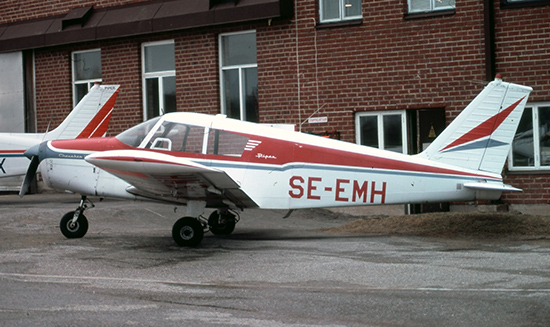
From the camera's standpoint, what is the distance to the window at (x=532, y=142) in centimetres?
1366

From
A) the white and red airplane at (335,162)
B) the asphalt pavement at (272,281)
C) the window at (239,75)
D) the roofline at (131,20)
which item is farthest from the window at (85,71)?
the white and red airplane at (335,162)

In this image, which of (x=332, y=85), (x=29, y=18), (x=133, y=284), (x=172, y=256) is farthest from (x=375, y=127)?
(x=29, y=18)

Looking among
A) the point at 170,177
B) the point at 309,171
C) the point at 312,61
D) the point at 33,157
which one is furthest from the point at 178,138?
the point at 312,61

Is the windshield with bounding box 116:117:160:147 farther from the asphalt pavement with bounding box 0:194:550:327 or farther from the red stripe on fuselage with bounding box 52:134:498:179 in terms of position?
the asphalt pavement with bounding box 0:194:550:327

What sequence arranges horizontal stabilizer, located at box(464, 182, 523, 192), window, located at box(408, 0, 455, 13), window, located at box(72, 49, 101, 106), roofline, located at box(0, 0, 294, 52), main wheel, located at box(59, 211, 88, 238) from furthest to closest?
1. window, located at box(72, 49, 101, 106)
2. roofline, located at box(0, 0, 294, 52)
3. window, located at box(408, 0, 455, 13)
4. main wheel, located at box(59, 211, 88, 238)
5. horizontal stabilizer, located at box(464, 182, 523, 192)

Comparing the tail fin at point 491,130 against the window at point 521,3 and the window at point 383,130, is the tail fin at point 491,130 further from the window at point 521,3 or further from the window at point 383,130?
the window at point 383,130

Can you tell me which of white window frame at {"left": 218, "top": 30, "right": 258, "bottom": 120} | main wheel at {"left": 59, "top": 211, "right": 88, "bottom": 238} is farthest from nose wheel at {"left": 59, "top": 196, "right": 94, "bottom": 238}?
white window frame at {"left": 218, "top": 30, "right": 258, "bottom": 120}

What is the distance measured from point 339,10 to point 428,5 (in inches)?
75.2

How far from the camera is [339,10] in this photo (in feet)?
50.1

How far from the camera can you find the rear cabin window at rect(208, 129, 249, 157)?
10117 millimetres

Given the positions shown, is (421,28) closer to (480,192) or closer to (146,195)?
(480,192)

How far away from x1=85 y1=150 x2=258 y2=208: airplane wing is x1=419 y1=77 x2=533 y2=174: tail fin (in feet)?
10.1

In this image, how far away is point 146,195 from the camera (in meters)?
10.4

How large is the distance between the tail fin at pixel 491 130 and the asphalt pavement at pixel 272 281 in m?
1.16
